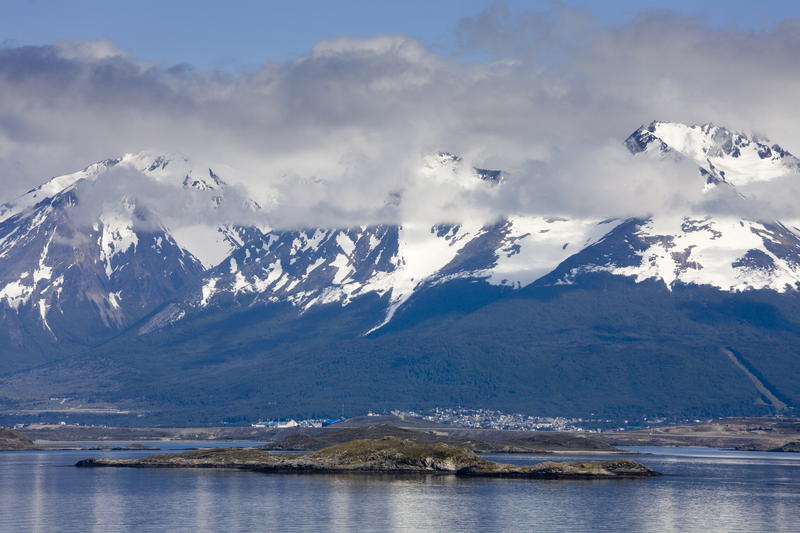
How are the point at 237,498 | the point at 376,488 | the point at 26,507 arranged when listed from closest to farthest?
the point at 26,507 → the point at 237,498 → the point at 376,488

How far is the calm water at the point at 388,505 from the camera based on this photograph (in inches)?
5586

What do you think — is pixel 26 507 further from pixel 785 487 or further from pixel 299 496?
pixel 785 487

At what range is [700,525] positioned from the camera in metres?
146

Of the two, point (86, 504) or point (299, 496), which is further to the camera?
point (299, 496)

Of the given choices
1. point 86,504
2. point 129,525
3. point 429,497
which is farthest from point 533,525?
point 86,504

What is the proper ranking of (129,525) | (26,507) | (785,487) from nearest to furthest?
(129,525), (26,507), (785,487)

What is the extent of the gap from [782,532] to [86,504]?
74.5 meters

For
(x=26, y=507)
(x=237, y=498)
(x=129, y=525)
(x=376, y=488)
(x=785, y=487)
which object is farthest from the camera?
(x=785, y=487)

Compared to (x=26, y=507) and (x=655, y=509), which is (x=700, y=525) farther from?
(x=26, y=507)

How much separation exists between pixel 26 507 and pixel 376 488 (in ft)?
148

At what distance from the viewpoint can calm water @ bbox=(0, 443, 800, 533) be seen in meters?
142

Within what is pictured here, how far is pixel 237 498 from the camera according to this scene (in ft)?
550

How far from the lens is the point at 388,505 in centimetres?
15912

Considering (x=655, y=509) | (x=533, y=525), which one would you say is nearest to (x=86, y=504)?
(x=533, y=525)
